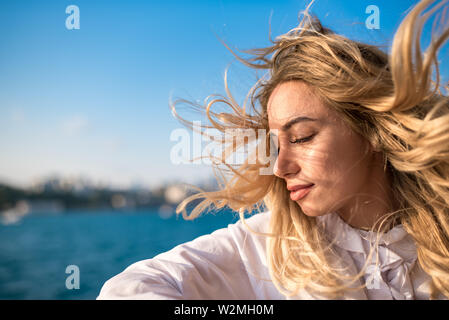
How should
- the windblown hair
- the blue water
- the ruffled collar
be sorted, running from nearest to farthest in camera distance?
the windblown hair
the ruffled collar
the blue water

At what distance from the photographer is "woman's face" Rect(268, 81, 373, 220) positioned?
1.65m

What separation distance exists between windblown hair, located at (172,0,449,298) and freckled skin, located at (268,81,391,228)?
58 mm

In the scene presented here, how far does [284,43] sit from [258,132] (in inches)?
19.8

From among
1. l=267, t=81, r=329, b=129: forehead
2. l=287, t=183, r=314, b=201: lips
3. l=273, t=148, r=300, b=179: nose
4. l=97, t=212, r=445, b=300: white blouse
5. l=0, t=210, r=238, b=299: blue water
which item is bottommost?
l=0, t=210, r=238, b=299: blue water

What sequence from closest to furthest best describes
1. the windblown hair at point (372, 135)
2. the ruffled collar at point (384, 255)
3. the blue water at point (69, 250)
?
the windblown hair at point (372, 135) < the ruffled collar at point (384, 255) < the blue water at point (69, 250)

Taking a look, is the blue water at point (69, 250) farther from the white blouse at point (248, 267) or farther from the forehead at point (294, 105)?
the forehead at point (294, 105)

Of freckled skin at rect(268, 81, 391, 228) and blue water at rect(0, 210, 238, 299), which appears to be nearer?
freckled skin at rect(268, 81, 391, 228)

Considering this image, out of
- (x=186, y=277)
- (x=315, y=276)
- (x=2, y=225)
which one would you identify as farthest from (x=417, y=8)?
(x=2, y=225)

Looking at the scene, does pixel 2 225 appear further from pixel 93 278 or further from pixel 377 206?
pixel 377 206

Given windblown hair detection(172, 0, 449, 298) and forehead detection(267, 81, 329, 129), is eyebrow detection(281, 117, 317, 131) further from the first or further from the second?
windblown hair detection(172, 0, 449, 298)

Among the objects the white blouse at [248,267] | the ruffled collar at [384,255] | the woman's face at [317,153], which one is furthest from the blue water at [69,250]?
the woman's face at [317,153]

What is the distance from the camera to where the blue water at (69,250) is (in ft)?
111

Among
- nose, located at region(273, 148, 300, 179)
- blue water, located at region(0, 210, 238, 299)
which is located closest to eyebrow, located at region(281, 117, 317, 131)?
nose, located at region(273, 148, 300, 179)

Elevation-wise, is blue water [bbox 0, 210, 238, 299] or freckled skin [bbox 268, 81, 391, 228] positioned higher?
freckled skin [bbox 268, 81, 391, 228]
